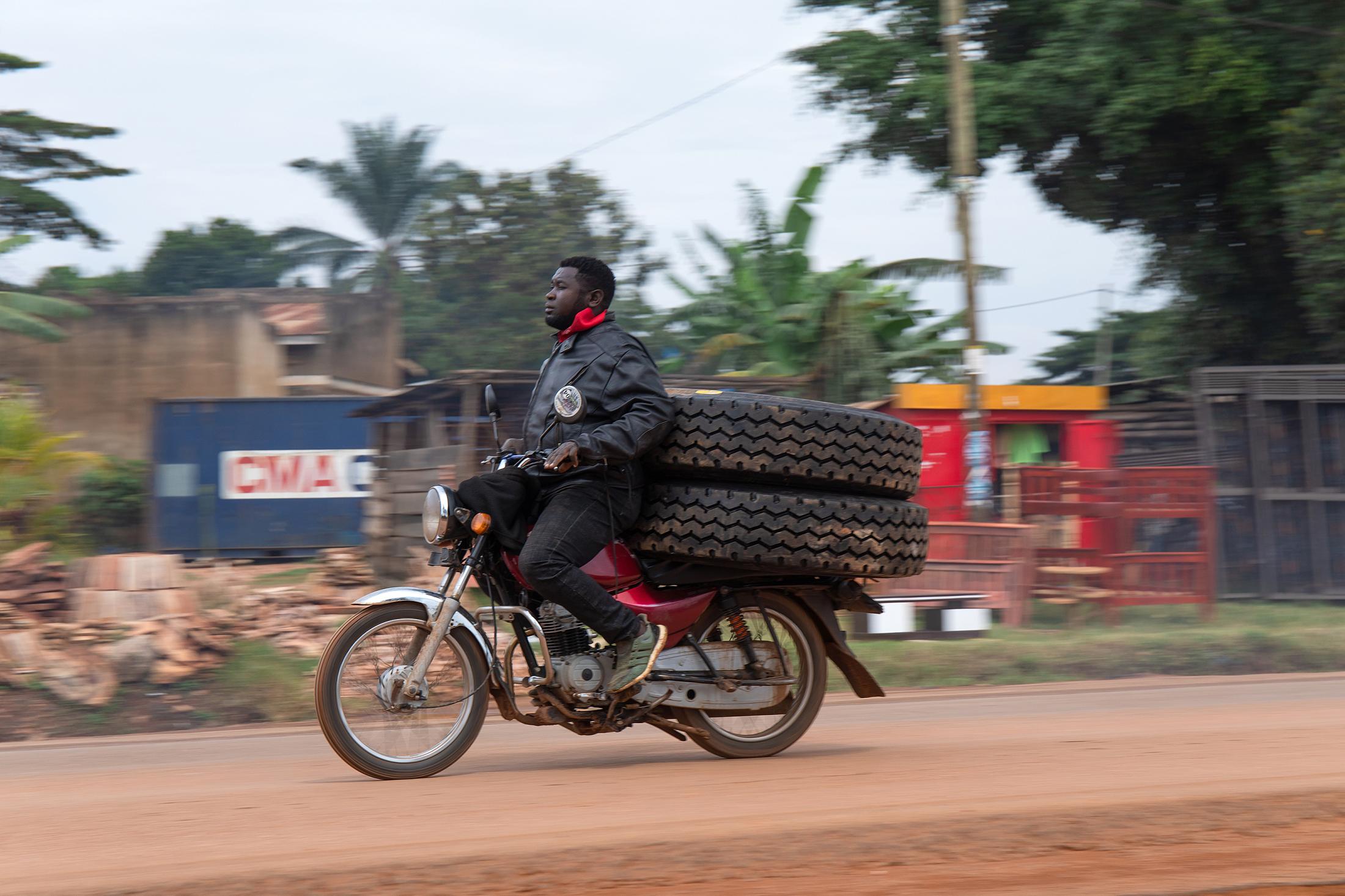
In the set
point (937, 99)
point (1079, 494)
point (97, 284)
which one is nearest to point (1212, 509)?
point (1079, 494)

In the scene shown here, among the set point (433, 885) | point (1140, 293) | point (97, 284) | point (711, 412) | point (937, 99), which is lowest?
point (433, 885)

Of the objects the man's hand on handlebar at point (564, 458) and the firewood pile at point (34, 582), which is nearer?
the man's hand on handlebar at point (564, 458)

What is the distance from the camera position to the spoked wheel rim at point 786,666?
544 centimetres

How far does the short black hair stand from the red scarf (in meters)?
0.07

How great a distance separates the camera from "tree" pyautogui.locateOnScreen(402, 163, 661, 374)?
116 feet

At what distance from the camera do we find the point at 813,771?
504cm

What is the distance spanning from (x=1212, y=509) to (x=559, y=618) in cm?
943

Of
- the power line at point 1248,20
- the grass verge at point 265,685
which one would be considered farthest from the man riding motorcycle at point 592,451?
the power line at point 1248,20

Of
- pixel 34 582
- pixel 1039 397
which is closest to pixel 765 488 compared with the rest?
pixel 34 582

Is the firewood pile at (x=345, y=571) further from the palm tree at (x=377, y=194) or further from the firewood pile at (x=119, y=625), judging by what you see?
the palm tree at (x=377, y=194)

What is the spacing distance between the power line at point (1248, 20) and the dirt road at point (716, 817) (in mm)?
13229

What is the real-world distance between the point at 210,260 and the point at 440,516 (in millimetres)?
45258

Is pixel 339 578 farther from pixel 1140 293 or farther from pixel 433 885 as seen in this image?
pixel 1140 293

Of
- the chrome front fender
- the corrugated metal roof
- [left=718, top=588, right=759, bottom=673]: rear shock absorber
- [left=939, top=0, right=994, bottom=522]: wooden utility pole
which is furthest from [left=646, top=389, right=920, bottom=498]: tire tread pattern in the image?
the corrugated metal roof
